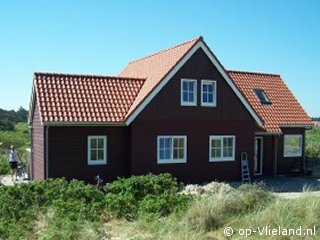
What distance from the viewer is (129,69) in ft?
88.6

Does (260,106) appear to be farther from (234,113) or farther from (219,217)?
(219,217)

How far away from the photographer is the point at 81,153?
19.0 metres

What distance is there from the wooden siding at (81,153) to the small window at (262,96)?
380 inches

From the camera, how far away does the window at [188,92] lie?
68.6 ft

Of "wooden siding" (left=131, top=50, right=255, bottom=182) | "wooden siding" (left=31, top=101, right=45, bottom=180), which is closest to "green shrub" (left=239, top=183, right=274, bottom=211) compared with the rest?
"wooden siding" (left=131, top=50, right=255, bottom=182)

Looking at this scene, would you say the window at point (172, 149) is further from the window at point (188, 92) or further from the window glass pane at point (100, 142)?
the window glass pane at point (100, 142)

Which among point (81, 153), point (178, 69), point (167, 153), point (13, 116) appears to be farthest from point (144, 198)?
point (13, 116)

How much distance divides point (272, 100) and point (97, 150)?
1191 cm

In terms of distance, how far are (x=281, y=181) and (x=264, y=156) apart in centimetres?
236

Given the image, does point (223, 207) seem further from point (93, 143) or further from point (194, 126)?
point (194, 126)

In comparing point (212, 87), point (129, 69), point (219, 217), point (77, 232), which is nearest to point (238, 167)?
point (212, 87)

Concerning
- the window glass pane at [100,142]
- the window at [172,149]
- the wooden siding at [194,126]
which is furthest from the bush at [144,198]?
the window at [172,149]

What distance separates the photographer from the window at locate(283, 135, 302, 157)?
2566cm

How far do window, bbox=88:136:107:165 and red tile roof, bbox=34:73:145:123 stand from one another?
0.91 meters
